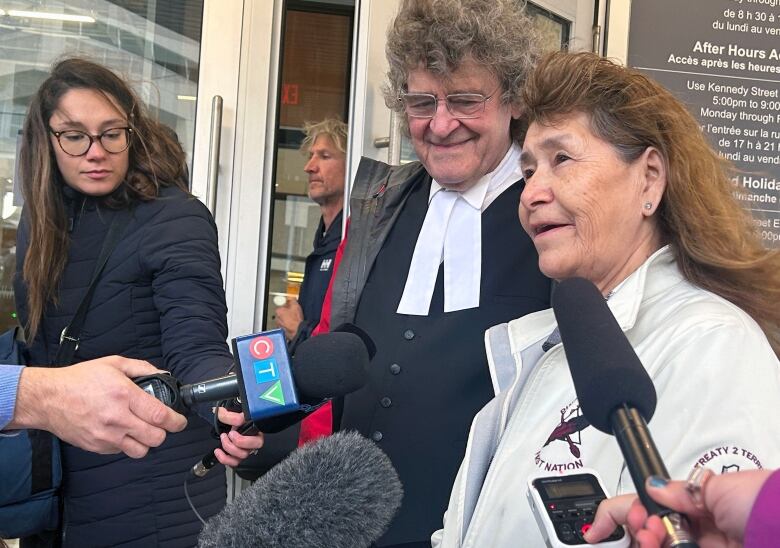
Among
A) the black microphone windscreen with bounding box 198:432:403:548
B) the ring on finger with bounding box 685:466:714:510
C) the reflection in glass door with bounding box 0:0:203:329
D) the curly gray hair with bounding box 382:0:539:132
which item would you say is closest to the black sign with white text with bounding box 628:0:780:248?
the curly gray hair with bounding box 382:0:539:132

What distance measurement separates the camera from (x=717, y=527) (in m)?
0.73

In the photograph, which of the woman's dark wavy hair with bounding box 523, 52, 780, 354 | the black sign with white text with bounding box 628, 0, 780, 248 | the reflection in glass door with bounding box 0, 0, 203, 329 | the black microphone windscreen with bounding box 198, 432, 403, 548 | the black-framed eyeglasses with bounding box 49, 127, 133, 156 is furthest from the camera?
the reflection in glass door with bounding box 0, 0, 203, 329

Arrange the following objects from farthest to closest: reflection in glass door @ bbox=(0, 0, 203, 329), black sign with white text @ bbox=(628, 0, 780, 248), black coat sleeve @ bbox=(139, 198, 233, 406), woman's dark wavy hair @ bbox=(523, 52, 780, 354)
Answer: reflection in glass door @ bbox=(0, 0, 203, 329)
black sign with white text @ bbox=(628, 0, 780, 248)
black coat sleeve @ bbox=(139, 198, 233, 406)
woman's dark wavy hair @ bbox=(523, 52, 780, 354)

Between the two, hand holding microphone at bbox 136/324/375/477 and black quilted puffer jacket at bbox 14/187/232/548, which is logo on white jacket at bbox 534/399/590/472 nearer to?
hand holding microphone at bbox 136/324/375/477

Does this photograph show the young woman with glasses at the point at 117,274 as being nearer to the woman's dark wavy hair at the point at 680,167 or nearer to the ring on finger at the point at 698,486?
the woman's dark wavy hair at the point at 680,167

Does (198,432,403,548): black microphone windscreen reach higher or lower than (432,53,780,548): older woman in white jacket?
lower

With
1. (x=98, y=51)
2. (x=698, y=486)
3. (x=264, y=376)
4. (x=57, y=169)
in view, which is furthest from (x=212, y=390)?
(x=98, y=51)

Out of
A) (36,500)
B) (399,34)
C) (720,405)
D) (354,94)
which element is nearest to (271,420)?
(720,405)

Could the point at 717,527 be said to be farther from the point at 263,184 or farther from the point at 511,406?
the point at 263,184

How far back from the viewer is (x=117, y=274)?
2061 mm

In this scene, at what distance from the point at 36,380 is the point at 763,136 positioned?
9.94 ft

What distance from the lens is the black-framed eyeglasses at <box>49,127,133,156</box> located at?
2.16 m

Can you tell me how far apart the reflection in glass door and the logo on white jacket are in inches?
108

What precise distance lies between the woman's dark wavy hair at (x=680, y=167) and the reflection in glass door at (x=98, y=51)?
237cm
